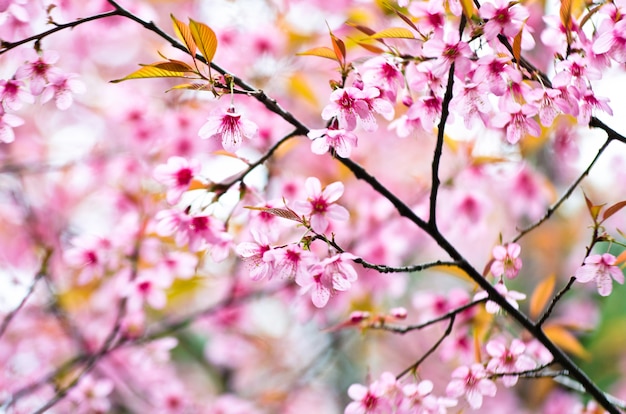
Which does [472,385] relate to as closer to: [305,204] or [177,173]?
[305,204]

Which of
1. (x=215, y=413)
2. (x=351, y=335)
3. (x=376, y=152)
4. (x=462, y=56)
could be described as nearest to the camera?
(x=462, y=56)

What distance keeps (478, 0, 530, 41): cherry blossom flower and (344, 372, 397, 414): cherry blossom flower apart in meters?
0.60

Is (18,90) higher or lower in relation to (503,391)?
lower

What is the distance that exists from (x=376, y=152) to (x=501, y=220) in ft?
3.11

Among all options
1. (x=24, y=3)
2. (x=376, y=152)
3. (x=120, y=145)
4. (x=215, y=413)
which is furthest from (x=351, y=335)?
(x=24, y=3)

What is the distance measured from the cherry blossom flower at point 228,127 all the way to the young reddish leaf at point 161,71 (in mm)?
80

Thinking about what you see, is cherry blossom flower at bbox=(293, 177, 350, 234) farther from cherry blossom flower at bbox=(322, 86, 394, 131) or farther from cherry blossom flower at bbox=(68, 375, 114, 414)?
cherry blossom flower at bbox=(68, 375, 114, 414)

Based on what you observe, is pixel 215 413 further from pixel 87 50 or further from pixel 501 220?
pixel 501 220

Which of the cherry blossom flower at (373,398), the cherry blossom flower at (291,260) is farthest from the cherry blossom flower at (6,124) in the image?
the cherry blossom flower at (373,398)

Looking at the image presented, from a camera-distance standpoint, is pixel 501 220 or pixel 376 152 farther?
pixel 501 220

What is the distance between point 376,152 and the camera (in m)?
2.93

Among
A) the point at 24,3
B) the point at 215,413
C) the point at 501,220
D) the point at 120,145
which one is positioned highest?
the point at 501,220

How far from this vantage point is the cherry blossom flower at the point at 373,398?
1.07m

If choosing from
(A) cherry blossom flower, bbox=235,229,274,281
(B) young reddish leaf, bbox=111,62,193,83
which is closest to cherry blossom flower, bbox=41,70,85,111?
(B) young reddish leaf, bbox=111,62,193,83
